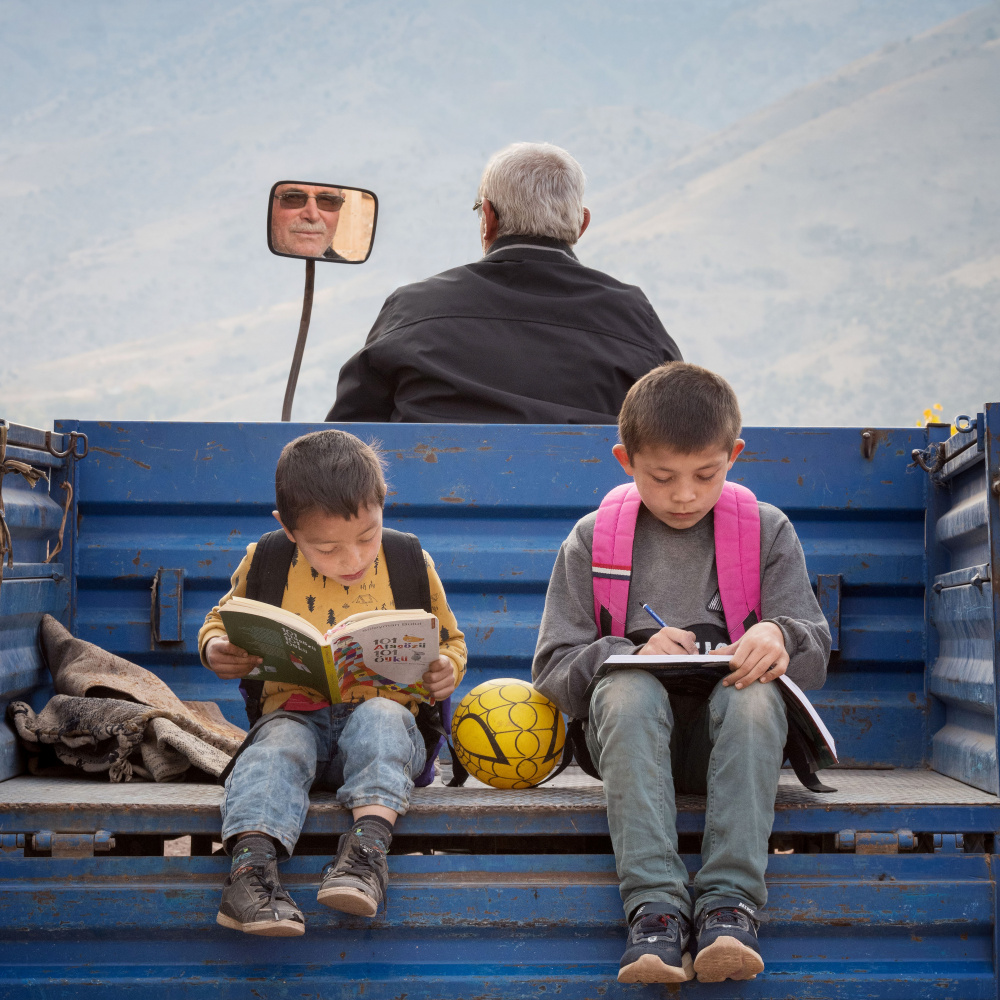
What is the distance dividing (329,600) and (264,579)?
6.7 inches

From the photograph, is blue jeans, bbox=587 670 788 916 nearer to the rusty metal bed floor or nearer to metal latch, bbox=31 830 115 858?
the rusty metal bed floor

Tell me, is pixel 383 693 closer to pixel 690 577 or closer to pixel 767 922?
pixel 690 577

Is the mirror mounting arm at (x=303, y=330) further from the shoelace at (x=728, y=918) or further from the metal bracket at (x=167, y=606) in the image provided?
the shoelace at (x=728, y=918)

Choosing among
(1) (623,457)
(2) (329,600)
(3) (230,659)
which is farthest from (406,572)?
(1) (623,457)

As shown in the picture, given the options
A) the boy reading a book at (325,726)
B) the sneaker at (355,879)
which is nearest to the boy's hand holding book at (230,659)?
the boy reading a book at (325,726)

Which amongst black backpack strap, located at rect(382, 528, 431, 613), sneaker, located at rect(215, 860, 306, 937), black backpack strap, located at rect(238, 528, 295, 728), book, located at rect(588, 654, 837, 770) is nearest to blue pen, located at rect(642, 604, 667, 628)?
book, located at rect(588, 654, 837, 770)

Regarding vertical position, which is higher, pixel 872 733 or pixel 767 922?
pixel 872 733

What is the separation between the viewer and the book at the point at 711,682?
7.52 feet

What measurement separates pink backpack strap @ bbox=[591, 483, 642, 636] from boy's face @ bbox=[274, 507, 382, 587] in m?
0.53

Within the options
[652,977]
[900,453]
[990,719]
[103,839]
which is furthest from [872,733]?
[103,839]

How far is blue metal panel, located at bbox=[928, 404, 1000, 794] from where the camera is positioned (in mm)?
2568

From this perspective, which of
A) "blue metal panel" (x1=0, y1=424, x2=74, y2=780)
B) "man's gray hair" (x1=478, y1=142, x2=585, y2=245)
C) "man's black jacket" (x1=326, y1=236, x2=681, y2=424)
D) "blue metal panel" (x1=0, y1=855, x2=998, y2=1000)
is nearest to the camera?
"blue metal panel" (x1=0, y1=855, x2=998, y2=1000)

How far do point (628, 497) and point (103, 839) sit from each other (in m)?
1.43

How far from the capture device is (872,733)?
10.0 feet
